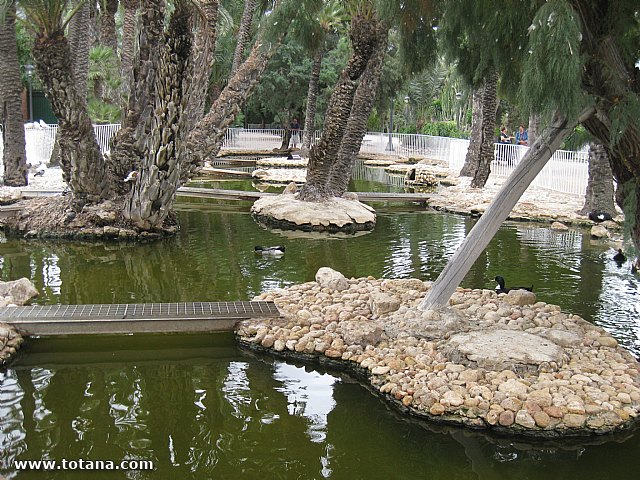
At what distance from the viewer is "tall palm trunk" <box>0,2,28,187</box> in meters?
16.1

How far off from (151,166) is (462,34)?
658 centimetres

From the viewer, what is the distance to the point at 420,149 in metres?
33.5

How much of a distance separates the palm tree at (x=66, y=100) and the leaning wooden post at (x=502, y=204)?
7.81 metres

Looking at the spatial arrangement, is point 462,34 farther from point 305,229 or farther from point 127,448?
point 305,229

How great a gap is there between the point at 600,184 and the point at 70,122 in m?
11.0

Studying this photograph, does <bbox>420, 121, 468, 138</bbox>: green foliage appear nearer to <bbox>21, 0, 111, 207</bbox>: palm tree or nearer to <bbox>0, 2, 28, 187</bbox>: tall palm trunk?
<bbox>0, 2, 28, 187</bbox>: tall palm trunk

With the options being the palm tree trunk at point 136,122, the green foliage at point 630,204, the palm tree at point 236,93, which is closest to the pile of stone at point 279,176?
the palm tree at point 236,93

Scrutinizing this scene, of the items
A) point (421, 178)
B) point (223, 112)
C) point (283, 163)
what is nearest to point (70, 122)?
point (223, 112)

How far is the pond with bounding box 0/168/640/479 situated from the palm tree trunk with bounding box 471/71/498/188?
824cm

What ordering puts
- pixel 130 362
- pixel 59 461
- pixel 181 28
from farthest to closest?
1. pixel 181 28
2. pixel 130 362
3. pixel 59 461

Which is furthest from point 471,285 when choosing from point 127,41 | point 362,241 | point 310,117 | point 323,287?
point 310,117

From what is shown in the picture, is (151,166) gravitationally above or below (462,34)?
below

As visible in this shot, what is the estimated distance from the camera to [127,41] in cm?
2016

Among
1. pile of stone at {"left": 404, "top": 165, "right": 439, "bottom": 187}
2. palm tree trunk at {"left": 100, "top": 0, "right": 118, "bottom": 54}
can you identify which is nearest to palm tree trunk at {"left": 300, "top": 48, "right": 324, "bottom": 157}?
pile of stone at {"left": 404, "top": 165, "right": 439, "bottom": 187}
